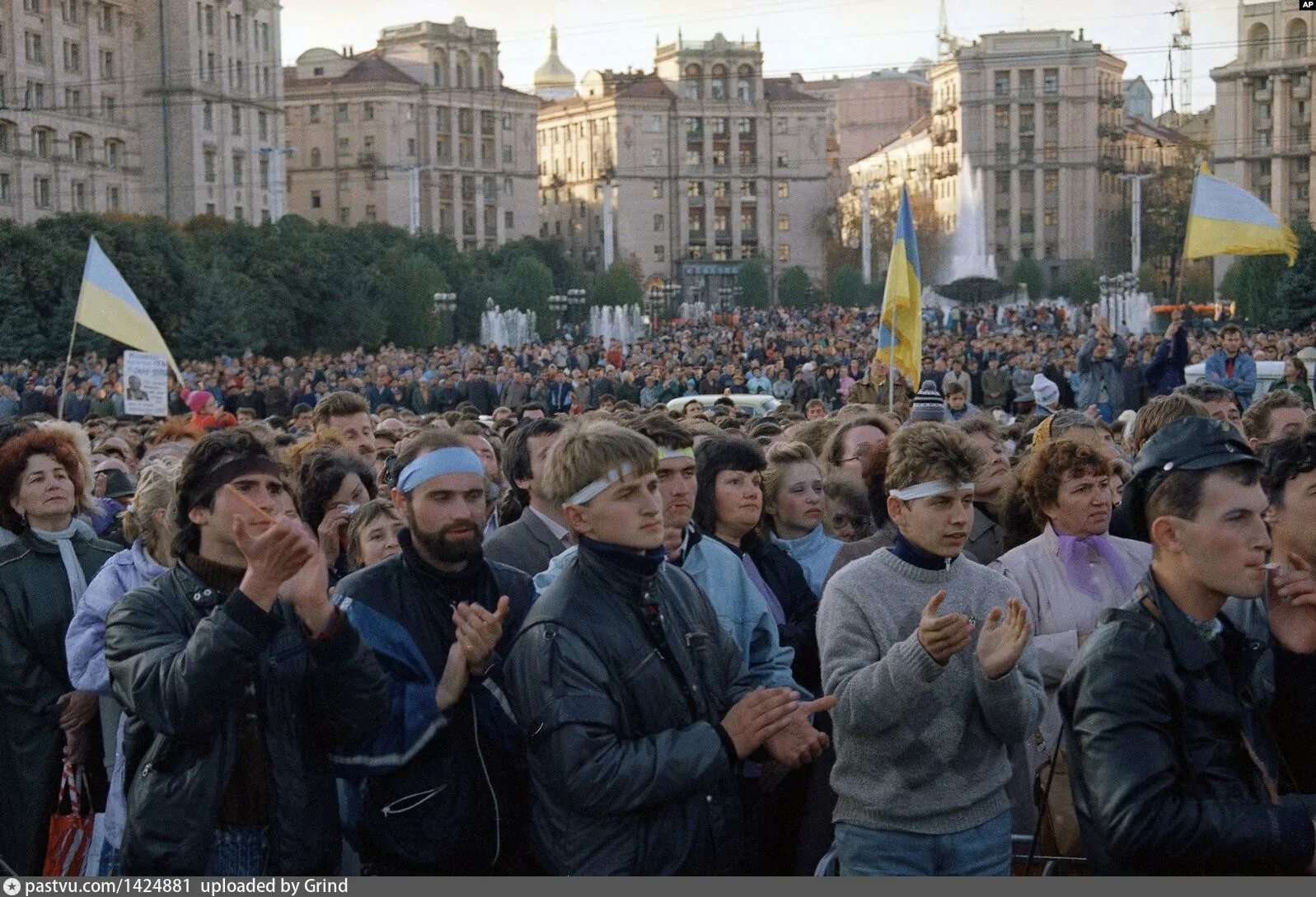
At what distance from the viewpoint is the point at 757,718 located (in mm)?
4152

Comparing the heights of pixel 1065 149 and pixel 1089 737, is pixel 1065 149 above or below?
above

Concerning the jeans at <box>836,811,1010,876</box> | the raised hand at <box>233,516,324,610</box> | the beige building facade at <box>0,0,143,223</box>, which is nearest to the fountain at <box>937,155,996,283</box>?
the beige building facade at <box>0,0,143,223</box>

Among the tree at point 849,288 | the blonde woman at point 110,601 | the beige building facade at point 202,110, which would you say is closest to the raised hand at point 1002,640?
the blonde woman at point 110,601

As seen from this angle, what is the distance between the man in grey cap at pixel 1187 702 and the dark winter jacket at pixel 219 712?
177cm

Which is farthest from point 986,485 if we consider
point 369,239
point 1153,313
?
point 1153,313

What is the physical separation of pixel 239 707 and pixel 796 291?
109 m

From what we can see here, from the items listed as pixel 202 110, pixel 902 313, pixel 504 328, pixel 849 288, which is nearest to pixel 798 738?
pixel 902 313

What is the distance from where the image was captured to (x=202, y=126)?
88438 mm

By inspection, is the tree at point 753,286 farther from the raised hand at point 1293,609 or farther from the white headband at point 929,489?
the raised hand at point 1293,609

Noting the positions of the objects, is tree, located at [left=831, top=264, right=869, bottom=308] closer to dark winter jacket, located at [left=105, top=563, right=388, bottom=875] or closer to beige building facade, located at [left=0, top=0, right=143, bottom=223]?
beige building facade, located at [left=0, top=0, right=143, bottom=223]

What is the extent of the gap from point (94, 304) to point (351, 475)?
8256mm

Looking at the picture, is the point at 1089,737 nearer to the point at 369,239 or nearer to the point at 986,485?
the point at 986,485

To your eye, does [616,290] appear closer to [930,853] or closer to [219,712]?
[930,853]

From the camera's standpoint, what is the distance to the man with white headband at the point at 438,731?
4441mm
